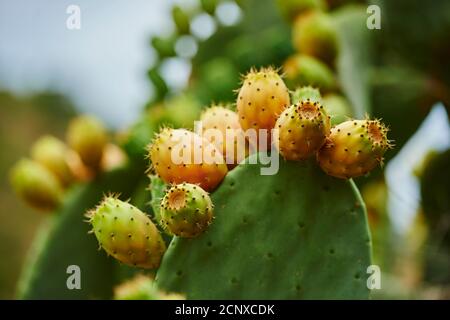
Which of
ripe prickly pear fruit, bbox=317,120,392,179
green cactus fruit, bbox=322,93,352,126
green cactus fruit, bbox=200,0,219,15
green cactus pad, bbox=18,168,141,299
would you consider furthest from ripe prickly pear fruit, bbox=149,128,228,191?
green cactus fruit, bbox=200,0,219,15

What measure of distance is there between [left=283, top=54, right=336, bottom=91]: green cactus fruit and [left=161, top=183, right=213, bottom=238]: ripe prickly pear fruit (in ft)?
1.86

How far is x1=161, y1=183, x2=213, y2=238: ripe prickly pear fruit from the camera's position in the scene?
934 mm

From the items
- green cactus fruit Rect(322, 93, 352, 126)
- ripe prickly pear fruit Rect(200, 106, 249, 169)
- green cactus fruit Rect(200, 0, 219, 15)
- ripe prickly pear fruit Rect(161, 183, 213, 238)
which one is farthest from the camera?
green cactus fruit Rect(200, 0, 219, 15)

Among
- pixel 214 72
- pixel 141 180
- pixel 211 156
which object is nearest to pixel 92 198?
pixel 141 180

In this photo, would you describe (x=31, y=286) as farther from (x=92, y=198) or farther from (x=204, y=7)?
(x=204, y=7)

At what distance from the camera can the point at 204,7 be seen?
6.27 ft

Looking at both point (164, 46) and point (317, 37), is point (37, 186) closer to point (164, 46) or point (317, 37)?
point (164, 46)

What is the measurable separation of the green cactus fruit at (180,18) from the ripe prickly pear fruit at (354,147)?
1.03 meters

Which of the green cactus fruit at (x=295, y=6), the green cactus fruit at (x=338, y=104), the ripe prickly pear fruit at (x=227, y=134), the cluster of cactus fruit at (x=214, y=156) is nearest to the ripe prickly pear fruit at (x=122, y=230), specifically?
the cluster of cactus fruit at (x=214, y=156)

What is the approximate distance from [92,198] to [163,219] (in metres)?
0.70

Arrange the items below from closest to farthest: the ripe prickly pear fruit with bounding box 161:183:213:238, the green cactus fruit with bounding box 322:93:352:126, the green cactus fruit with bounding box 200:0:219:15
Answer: the ripe prickly pear fruit with bounding box 161:183:213:238 → the green cactus fruit with bounding box 322:93:352:126 → the green cactus fruit with bounding box 200:0:219:15

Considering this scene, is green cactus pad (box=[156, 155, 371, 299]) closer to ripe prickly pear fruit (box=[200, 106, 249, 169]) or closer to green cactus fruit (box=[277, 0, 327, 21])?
ripe prickly pear fruit (box=[200, 106, 249, 169])

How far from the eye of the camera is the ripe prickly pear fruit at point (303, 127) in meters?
0.94
